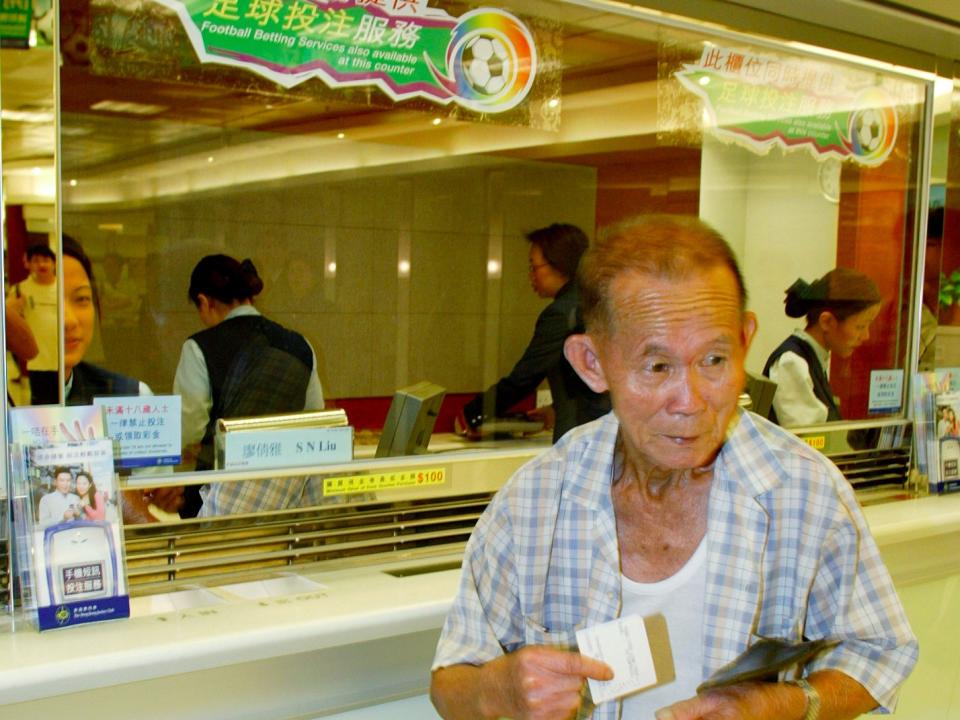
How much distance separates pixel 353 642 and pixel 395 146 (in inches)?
74.1

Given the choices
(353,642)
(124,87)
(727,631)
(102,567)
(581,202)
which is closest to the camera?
(727,631)

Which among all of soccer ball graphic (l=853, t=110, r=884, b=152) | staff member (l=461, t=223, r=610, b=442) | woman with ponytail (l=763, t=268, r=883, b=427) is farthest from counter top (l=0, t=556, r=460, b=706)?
soccer ball graphic (l=853, t=110, r=884, b=152)

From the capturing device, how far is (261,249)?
3330mm

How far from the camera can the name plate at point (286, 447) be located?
82.4 inches

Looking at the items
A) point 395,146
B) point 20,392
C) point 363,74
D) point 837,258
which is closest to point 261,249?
point 395,146

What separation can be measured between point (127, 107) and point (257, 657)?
217 cm

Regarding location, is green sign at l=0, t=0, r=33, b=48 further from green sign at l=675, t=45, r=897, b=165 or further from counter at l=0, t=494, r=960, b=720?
green sign at l=675, t=45, r=897, b=165

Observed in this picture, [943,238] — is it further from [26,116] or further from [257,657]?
[26,116]

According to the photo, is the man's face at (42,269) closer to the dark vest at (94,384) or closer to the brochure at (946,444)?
the dark vest at (94,384)

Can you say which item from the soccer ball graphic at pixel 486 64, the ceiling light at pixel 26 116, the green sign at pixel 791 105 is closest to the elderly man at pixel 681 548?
the ceiling light at pixel 26 116

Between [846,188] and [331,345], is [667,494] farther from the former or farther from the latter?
[846,188]

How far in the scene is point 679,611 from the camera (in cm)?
132

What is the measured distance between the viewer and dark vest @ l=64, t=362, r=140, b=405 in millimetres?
1886

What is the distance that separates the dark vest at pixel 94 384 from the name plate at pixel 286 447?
0.77 ft
